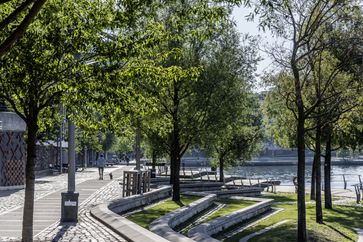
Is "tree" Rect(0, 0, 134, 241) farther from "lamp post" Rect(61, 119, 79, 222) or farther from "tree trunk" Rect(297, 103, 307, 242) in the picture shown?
"tree trunk" Rect(297, 103, 307, 242)

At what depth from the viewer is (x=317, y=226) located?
18359mm

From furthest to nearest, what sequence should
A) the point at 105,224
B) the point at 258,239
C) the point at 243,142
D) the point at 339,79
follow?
the point at 243,142 < the point at 339,79 < the point at 258,239 < the point at 105,224

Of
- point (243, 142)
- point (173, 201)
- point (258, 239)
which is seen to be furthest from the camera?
point (243, 142)

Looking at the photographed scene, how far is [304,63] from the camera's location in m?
19.0

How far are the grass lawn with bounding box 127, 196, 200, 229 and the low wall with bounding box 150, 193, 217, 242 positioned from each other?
666 millimetres

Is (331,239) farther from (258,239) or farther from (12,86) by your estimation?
(12,86)

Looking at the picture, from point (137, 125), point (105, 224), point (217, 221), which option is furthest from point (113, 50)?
point (137, 125)

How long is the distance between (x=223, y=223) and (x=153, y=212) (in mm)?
3091

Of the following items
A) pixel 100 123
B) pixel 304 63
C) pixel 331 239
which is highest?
pixel 304 63

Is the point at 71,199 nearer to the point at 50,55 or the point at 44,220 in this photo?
the point at 44,220

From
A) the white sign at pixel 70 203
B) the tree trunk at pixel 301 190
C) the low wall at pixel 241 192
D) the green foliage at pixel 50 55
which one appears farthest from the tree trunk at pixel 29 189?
the low wall at pixel 241 192

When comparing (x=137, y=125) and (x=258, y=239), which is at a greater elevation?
(x=137, y=125)

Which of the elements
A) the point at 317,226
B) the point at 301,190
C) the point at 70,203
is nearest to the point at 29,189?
the point at 70,203

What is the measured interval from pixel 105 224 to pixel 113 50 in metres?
5.60
